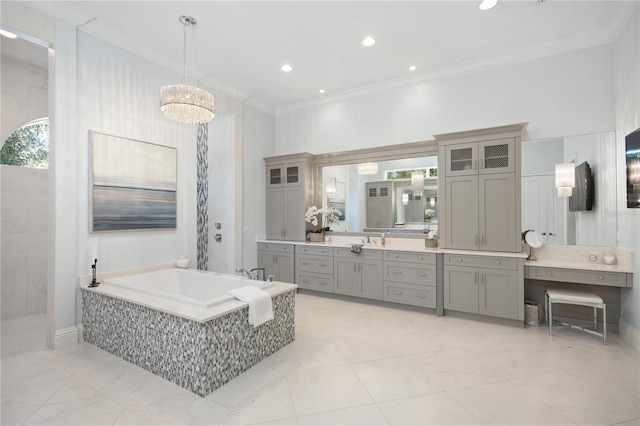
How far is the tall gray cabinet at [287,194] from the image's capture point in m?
5.19

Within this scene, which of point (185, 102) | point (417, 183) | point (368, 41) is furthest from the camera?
point (417, 183)

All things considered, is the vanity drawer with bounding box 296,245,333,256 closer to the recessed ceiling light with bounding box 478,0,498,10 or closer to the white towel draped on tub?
the white towel draped on tub

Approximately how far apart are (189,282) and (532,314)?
4.11m

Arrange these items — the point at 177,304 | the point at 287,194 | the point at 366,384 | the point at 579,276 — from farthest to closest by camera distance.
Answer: the point at 287,194 < the point at 579,276 < the point at 177,304 < the point at 366,384

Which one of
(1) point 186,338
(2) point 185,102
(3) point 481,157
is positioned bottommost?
(1) point 186,338

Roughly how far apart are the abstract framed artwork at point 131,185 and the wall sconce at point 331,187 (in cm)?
247

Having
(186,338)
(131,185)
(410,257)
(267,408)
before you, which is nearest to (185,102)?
(131,185)

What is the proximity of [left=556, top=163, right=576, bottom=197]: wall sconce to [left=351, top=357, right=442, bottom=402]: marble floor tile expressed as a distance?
2756 millimetres

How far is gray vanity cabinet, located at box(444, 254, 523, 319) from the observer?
11.4 ft

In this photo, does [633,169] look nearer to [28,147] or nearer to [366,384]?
[366,384]

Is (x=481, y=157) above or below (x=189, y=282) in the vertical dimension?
above

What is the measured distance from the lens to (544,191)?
3648 millimetres

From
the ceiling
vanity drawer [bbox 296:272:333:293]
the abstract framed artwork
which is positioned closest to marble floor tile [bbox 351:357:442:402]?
vanity drawer [bbox 296:272:333:293]

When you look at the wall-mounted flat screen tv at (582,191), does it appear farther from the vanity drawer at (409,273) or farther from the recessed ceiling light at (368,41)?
the recessed ceiling light at (368,41)
